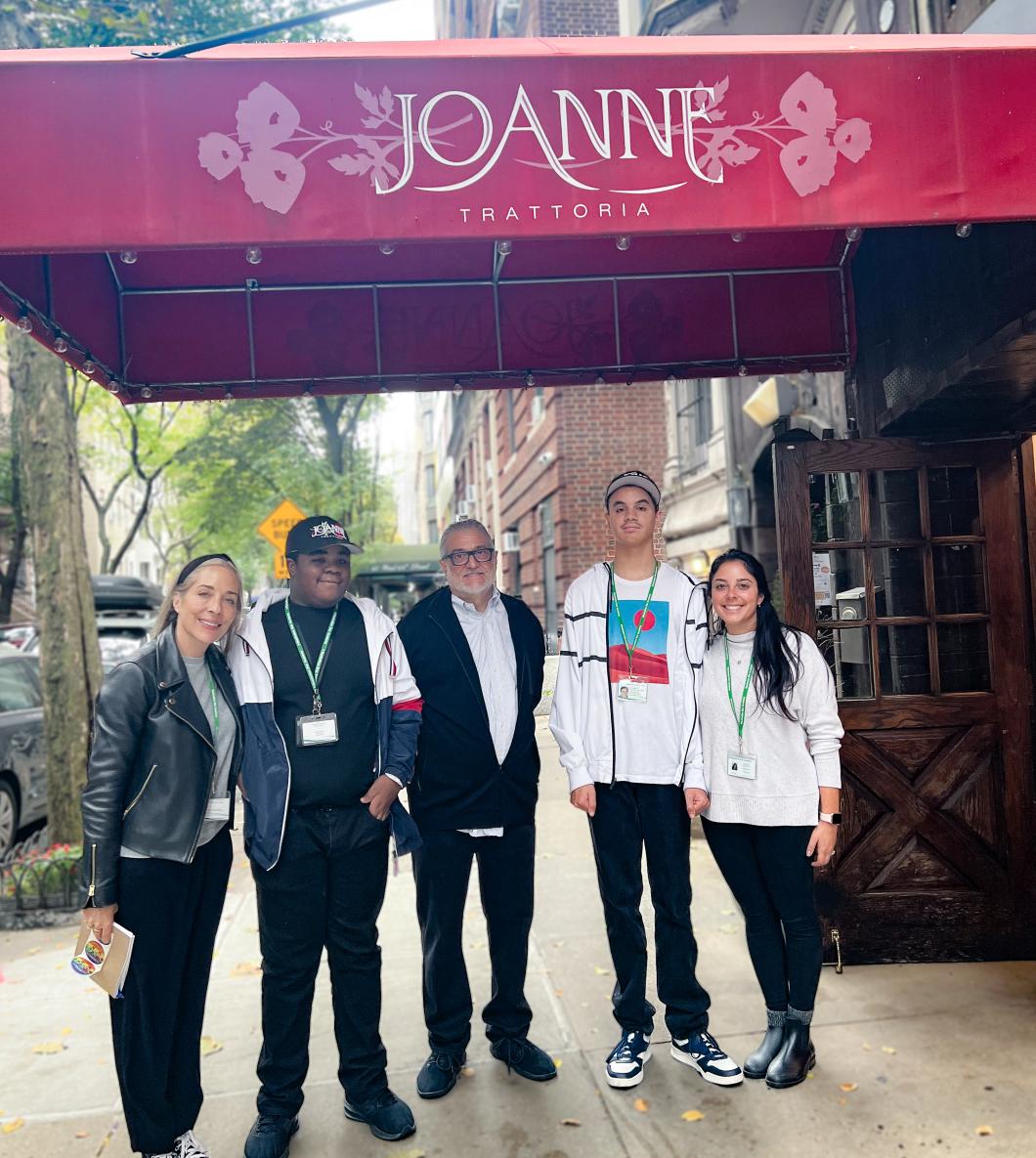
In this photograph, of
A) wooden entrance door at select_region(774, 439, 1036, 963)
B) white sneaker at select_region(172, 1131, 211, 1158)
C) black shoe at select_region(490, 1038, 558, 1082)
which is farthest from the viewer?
wooden entrance door at select_region(774, 439, 1036, 963)

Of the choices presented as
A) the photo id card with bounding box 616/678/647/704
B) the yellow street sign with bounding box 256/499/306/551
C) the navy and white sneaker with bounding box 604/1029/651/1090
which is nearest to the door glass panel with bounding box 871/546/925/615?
the photo id card with bounding box 616/678/647/704

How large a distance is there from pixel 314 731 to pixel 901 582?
2872 millimetres

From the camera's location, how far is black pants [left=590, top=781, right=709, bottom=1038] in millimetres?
3512

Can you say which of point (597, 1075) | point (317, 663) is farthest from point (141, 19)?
point (597, 1075)

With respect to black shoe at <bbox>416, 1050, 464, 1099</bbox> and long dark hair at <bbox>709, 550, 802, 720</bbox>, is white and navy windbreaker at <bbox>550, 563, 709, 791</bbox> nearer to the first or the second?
long dark hair at <bbox>709, 550, 802, 720</bbox>

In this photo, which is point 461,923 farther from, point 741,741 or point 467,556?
point 467,556

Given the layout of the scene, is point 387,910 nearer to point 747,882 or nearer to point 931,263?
point 747,882

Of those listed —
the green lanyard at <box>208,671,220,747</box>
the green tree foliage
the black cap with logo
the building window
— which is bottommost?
the green lanyard at <box>208,671,220,747</box>

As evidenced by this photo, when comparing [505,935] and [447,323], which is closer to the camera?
[505,935]

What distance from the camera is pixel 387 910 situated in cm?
573

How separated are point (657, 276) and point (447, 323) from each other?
1047mm

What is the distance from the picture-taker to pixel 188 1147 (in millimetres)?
3004

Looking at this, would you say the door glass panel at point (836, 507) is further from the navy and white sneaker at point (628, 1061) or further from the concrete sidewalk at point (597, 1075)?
the navy and white sneaker at point (628, 1061)

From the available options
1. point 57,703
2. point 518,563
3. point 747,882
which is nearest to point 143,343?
point 57,703
